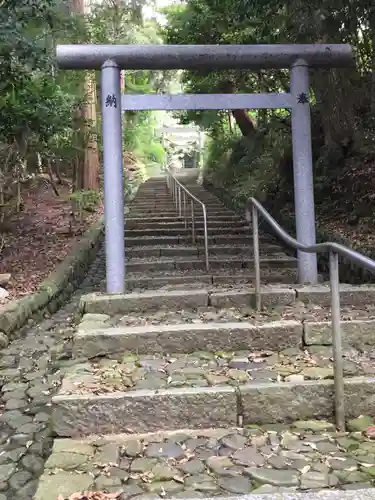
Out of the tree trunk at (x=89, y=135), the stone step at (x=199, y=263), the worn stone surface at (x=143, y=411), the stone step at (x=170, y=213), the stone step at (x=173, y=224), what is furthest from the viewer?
the tree trunk at (x=89, y=135)

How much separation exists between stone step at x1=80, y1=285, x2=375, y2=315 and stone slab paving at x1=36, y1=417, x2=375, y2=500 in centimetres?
151

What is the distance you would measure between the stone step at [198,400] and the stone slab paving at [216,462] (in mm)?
65

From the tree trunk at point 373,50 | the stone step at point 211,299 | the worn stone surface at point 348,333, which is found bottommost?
the worn stone surface at point 348,333

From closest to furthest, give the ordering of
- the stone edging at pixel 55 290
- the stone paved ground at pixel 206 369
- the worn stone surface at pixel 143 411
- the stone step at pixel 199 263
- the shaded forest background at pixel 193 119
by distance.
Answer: the worn stone surface at pixel 143 411 → the stone paved ground at pixel 206 369 → the stone edging at pixel 55 290 → the shaded forest background at pixel 193 119 → the stone step at pixel 199 263

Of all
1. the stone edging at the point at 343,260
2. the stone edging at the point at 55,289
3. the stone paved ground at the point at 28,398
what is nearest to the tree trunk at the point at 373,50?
the stone edging at the point at 343,260

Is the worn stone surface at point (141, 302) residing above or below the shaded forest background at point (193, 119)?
below

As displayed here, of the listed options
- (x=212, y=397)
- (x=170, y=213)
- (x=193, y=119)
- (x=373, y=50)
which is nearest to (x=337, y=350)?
(x=212, y=397)

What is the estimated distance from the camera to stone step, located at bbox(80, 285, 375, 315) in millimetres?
4078

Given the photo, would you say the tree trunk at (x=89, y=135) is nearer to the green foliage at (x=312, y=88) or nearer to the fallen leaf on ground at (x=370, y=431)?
the green foliage at (x=312, y=88)

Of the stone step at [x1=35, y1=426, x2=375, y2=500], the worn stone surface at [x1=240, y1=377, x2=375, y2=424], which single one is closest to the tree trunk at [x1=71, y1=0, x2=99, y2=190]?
the worn stone surface at [x1=240, y1=377, x2=375, y2=424]

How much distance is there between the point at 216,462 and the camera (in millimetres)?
2369

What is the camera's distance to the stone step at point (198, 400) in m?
2.68

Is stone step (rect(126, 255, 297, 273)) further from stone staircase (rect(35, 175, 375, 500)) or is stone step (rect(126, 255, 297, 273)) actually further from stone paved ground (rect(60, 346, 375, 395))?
stone paved ground (rect(60, 346, 375, 395))

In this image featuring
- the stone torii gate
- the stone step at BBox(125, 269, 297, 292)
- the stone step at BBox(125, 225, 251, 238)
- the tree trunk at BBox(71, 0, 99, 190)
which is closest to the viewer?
the stone torii gate
